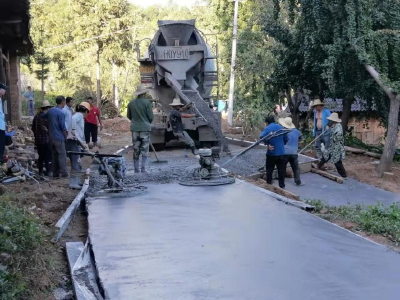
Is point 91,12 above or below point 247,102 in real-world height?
above

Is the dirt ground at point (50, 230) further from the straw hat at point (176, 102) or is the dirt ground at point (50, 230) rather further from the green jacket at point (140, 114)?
the straw hat at point (176, 102)

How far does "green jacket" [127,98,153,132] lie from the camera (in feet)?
33.2

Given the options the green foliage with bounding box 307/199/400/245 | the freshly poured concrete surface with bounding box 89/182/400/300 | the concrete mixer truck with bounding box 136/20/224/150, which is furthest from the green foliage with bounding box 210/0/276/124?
the freshly poured concrete surface with bounding box 89/182/400/300

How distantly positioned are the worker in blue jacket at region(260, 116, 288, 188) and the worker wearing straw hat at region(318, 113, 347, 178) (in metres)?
1.71

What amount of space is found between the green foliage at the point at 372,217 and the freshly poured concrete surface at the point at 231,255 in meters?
0.83

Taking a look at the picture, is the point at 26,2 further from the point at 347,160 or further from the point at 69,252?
the point at 347,160

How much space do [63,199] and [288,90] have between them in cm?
1197

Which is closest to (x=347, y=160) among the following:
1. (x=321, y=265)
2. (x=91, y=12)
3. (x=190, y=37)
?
(x=190, y=37)

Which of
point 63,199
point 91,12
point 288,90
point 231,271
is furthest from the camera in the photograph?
point 91,12

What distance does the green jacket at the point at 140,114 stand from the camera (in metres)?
10.1

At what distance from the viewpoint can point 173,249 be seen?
17.8ft

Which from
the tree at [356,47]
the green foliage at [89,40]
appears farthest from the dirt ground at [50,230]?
the green foliage at [89,40]

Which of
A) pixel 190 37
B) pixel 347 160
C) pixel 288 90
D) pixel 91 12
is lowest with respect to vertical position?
pixel 347 160

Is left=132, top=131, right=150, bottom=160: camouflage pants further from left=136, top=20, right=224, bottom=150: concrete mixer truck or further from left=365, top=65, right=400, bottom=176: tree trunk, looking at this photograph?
left=365, top=65, right=400, bottom=176: tree trunk
